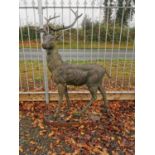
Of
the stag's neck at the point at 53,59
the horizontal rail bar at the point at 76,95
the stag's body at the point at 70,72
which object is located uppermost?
the stag's neck at the point at 53,59

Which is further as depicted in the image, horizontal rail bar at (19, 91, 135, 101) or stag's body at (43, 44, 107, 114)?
horizontal rail bar at (19, 91, 135, 101)

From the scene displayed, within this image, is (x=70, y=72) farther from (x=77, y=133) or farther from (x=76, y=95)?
(x=76, y=95)

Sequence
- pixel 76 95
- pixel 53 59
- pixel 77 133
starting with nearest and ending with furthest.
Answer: pixel 53 59
pixel 77 133
pixel 76 95

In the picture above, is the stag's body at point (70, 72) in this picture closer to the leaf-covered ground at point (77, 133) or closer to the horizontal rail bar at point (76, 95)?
the leaf-covered ground at point (77, 133)

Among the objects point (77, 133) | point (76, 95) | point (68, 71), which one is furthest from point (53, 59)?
point (76, 95)

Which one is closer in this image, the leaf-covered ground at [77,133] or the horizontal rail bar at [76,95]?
the leaf-covered ground at [77,133]

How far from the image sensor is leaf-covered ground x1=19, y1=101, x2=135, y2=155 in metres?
3.48

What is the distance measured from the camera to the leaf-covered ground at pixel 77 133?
348 centimetres

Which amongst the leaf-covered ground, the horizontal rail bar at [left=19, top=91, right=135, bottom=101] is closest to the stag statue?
the leaf-covered ground

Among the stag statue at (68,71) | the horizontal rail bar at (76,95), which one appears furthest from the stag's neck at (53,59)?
the horizontal rail bar at (76,95)

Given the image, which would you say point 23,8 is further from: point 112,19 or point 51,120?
point 51,120

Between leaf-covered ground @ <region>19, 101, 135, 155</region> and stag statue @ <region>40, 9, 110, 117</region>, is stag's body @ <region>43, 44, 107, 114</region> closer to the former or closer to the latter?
stag statue @ <region>40, 9, 110, 117</region>

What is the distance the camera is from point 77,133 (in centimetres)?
380

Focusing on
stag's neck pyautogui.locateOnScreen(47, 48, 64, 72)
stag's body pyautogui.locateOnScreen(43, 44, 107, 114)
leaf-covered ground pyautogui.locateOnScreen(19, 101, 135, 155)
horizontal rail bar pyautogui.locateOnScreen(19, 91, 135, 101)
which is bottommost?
leaf-covered ground pyautogui.locateOnScreen(19, 101, 135, 155)
